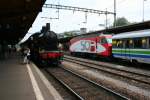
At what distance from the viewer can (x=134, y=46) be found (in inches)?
982

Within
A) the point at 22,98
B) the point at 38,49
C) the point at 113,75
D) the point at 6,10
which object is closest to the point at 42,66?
the point at 38,49

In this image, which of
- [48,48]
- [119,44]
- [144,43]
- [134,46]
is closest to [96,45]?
[119,44]

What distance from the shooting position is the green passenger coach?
22.7 metres

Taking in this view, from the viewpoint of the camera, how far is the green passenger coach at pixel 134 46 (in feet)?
74.5

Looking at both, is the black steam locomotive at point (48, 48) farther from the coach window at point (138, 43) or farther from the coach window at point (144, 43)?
the coach window at point (144, 43)

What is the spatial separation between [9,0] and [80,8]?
53.6 feet

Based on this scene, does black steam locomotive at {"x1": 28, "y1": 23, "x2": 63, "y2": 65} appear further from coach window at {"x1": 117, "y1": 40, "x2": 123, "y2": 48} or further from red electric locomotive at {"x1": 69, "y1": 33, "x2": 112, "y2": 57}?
red electric locomotive at {"x1": 69, "y1": 33, "x2": 112, "y2": 57}

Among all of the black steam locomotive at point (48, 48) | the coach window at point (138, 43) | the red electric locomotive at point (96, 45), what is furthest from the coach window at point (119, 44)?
the black steam locomotive at point (48, 48)

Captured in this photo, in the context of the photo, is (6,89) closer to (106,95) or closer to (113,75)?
(106,95)

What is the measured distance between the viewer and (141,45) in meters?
23.6

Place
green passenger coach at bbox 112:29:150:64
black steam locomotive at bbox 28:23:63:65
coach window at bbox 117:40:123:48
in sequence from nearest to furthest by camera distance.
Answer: green passenger coach at bbox 112:29:150:64 → black steam locomotive at bbox 28:23:63:65 → coach window at bbox 117:40:123:48

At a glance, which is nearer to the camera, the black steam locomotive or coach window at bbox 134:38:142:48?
Answer: coach window at bbox 134:38:142:48

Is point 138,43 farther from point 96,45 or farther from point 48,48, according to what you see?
point 96,45

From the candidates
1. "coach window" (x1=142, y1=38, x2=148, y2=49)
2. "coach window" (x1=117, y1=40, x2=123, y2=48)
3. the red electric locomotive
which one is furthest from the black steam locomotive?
"coach window" (x1=142, y1=38, x2=148, y2=49)
